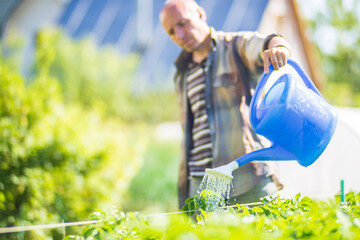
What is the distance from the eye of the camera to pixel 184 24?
6.30 feet

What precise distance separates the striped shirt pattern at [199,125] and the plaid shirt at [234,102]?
0.17 ft

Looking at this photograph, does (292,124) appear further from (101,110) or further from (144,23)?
(144,23)

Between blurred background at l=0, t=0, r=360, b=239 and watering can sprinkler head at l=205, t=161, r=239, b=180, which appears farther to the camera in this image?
blurred background at l=0, t=0, r=360, b=239

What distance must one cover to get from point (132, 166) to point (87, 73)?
153 inches

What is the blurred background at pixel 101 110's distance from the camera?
119 inches

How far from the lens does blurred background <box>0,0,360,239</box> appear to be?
303 cm

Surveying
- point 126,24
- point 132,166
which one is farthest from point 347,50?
point 132,166

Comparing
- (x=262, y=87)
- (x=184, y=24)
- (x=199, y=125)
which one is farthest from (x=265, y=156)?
(x=184, y=24)

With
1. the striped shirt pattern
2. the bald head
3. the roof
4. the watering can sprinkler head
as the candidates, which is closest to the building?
the roof

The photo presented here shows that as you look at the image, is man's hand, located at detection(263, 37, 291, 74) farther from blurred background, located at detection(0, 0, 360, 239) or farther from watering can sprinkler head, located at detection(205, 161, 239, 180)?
blurred background, located at detection(0, 0, 360, 239)

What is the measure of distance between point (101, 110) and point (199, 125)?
3496mm

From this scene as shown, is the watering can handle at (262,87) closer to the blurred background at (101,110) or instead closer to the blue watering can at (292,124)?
the blue watering can at (292,124)

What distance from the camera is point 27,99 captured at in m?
3.15

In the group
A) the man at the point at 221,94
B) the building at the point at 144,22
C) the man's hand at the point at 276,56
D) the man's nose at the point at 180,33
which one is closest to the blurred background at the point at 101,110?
the building at the point at 144,22
